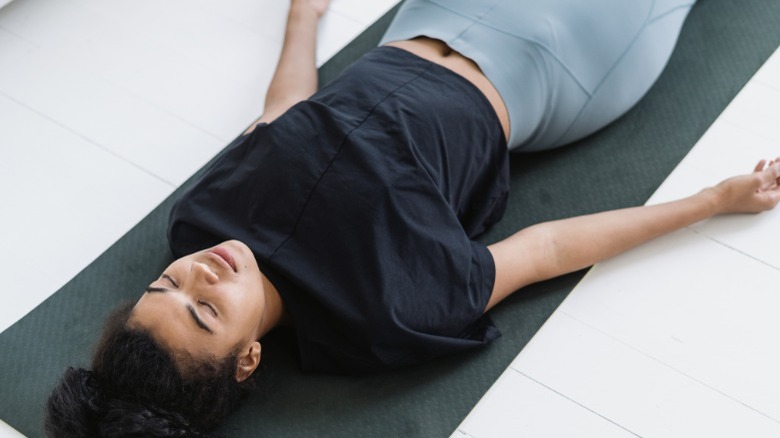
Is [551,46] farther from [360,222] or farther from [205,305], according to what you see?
[205,305]

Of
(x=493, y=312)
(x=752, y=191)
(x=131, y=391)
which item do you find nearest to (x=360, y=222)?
(x=493, y=312)

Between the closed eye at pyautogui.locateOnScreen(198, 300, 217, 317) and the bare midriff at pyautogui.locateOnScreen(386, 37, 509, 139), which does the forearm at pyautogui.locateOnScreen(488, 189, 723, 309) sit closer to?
the bare midriff at pyautogui.locateOnScreen(386, 37, 509, 139)

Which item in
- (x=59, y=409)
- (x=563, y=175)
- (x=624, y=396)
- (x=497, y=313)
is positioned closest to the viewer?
(x=59, y=409)

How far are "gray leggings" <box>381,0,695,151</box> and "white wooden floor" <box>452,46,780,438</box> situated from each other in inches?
12.1

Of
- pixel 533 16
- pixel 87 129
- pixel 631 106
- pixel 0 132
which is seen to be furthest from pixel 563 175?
pixel 0 132

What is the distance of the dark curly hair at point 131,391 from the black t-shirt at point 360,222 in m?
0.26

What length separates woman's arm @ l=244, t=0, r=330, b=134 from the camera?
239cm

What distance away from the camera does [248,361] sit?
1.88 metres

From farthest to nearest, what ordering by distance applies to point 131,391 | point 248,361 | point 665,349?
point 665,349 → point 248,361 → point 131,391

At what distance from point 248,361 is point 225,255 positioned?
22cm

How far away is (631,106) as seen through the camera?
2436mm

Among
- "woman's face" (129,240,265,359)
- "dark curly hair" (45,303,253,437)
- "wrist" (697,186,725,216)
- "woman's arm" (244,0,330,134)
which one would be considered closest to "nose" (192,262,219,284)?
"woman's face" (129,240,265,359)

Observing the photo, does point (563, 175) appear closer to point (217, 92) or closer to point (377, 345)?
point (377, 345)

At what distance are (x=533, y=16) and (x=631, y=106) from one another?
15.7 inches
